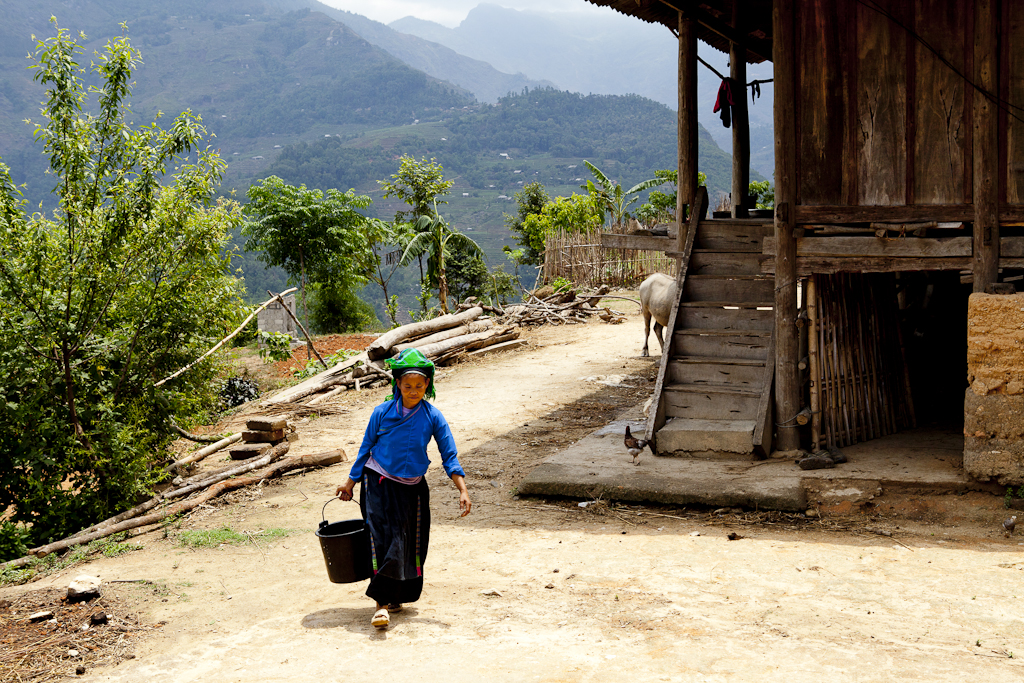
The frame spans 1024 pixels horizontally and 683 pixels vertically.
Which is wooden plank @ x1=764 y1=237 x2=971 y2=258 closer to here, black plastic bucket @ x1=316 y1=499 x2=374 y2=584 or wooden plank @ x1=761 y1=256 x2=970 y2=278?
wooden plank @ x1=761 y1=256 x2=970 y2=278

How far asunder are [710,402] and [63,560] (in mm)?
5673

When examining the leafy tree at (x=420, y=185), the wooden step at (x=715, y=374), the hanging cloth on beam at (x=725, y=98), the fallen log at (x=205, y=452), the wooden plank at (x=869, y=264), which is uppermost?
the leafy tree at (x=420, y=185)

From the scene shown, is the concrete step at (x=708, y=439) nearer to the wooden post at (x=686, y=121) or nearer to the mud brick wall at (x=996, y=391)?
the mud brick wall at (x=996, y=391)

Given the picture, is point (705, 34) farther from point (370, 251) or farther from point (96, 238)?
point (370, 251)

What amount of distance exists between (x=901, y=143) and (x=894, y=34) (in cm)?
91

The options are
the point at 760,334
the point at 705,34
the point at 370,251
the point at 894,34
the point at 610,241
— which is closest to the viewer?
the point at 894,34

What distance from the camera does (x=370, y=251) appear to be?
87.5 ft

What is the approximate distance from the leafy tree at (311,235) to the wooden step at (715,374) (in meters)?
18.2

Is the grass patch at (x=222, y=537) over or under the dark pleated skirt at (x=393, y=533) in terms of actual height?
under

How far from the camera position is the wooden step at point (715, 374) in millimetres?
7535

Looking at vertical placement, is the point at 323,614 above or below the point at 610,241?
below

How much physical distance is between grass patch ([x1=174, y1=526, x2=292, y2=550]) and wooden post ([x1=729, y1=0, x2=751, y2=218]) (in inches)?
272

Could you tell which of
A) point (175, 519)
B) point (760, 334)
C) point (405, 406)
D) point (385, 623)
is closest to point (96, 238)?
point (175, 519)

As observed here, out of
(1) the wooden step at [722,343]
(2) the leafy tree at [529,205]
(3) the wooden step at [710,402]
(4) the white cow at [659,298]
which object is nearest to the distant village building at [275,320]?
(2) the leafy tree at [529,205]
